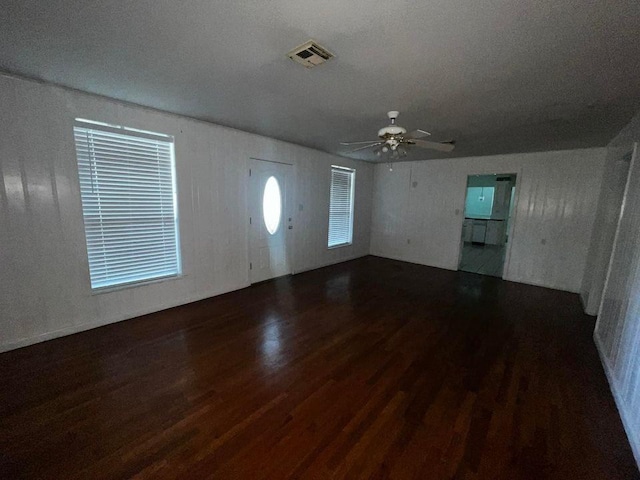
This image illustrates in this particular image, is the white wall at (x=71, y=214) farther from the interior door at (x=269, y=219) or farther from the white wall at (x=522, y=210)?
the white wall at (x=522, y=210)

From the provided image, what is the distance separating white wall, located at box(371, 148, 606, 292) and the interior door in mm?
3132

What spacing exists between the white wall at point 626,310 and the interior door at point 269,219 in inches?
168

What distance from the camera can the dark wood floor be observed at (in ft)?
4.84

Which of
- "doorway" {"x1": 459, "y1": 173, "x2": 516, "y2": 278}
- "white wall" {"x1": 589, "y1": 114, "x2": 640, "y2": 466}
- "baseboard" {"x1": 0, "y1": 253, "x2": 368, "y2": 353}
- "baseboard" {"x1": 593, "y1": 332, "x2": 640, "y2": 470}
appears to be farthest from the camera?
"doorway" {"x1": 459, "y1": 173, "x2": 516, "y2": 278}

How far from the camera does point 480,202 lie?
31.9ft

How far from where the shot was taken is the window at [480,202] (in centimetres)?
944

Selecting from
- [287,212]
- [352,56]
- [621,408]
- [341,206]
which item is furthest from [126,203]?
[621,408]

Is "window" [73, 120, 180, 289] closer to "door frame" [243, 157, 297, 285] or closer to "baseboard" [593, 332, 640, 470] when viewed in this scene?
"door frame" [243, 157, 297, 285]

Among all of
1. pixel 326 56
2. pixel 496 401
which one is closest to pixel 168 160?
pixel 326 56

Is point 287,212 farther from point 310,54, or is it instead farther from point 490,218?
point 490,218

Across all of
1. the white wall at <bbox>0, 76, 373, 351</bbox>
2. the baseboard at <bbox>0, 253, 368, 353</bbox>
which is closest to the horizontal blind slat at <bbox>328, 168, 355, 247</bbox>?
the white wall at <bbox>0, 76, 373, 351</bbox>

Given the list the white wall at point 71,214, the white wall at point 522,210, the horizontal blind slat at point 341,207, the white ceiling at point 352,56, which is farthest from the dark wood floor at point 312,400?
the horizontal blind slat at point 341,207

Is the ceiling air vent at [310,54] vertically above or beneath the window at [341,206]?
above

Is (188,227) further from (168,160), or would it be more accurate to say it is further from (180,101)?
(180,101)
